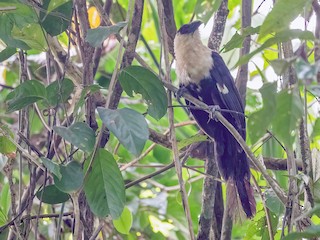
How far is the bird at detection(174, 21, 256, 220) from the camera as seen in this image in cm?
190

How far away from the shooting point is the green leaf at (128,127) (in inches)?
45.4

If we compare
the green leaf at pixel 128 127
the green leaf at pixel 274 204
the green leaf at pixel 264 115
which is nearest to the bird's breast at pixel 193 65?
the green leaf at pixel 274 204

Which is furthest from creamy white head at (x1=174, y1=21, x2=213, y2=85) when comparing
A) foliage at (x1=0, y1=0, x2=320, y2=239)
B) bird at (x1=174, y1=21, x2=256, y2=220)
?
foliage at (x1=0, y1=0, x2=320, y2=239)

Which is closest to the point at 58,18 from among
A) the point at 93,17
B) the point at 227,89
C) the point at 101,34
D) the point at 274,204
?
the point at 101,34

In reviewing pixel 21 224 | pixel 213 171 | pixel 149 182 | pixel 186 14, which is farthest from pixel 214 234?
pixel 186 14

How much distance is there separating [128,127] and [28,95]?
1.09ft

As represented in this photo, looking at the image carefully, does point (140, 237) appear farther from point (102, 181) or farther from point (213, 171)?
point (102, 181)

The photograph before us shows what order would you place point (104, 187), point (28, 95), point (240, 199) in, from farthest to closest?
1. point (240, 199)
2. point (28, 95)
3. point (104, 187)

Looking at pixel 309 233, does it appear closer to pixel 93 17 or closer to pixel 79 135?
pixel 79 135

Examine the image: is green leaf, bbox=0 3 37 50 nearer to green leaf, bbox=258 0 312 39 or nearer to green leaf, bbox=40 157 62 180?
green leaf, bbox=40 157 62 180

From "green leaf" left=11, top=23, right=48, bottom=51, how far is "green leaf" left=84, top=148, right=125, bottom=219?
350mm

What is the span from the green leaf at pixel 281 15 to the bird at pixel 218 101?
814 mm

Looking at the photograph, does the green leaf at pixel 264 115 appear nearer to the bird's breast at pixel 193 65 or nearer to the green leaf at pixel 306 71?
the green leaf at pixel 306 71

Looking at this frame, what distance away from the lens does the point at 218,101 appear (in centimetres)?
215
